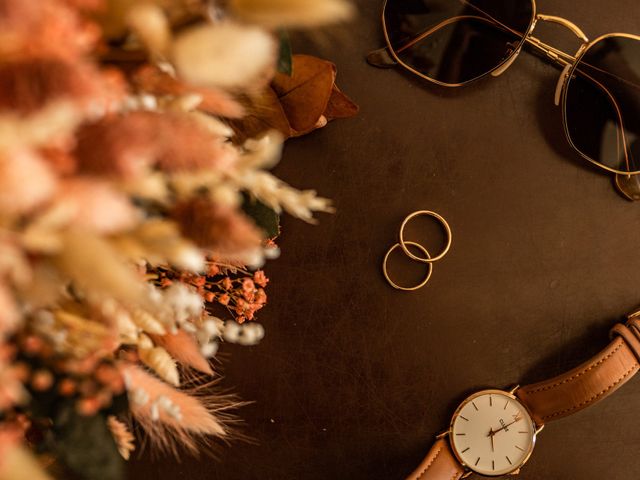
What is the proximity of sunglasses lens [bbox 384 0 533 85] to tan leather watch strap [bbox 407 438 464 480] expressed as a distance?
1.23 ft

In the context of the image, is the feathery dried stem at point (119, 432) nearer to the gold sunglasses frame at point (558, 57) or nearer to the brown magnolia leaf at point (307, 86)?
the brown magnolia leaf at point (307, 86)

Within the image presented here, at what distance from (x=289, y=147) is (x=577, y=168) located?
303mm

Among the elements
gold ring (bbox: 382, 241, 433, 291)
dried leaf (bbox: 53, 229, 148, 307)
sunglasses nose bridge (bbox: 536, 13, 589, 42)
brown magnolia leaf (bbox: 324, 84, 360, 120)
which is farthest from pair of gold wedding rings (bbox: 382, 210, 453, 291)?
dried leaf (bbox: 53, 229, 148, 307)

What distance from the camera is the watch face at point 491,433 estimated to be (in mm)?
636

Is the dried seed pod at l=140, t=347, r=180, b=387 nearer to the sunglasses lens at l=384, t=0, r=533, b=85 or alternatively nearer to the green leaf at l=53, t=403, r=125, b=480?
the green leaf at l=53, t=403, r=125, b=480

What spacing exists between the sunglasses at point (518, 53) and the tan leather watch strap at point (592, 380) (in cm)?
17

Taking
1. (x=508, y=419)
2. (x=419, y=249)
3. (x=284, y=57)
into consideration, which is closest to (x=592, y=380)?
(x=508, y=419)

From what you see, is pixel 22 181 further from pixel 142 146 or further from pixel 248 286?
pixel 248 286

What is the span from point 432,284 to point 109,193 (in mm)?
470

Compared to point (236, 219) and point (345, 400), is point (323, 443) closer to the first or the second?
point (345, 400)

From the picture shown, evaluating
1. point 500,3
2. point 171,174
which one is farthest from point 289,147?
point 171,174

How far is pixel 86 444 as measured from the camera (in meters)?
0.34

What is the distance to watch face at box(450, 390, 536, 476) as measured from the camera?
25.0 inches

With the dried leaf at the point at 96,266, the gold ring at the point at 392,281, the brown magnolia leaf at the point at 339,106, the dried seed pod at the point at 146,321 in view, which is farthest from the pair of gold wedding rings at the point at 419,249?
the dried leaf at the point at 96,266
